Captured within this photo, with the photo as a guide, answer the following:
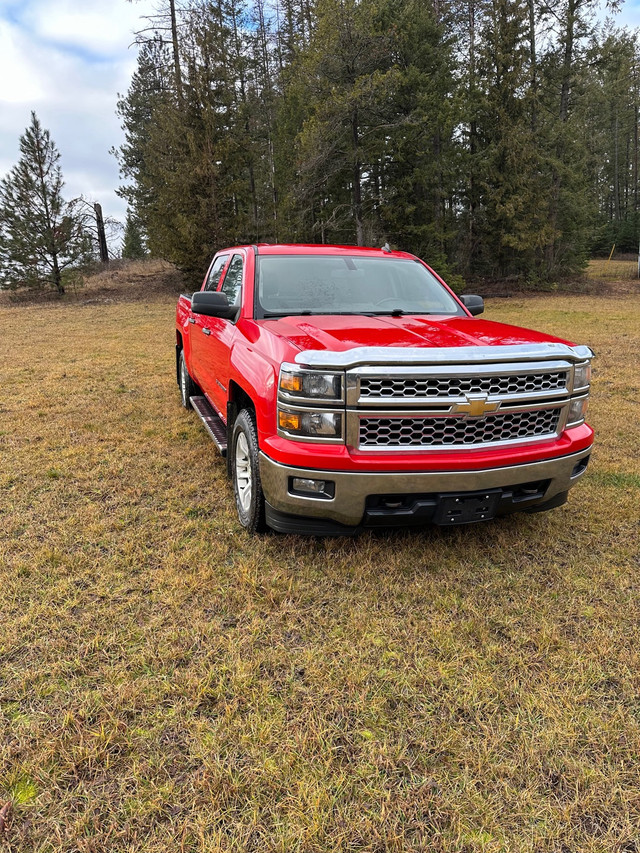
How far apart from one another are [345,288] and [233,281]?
1084 millimetres

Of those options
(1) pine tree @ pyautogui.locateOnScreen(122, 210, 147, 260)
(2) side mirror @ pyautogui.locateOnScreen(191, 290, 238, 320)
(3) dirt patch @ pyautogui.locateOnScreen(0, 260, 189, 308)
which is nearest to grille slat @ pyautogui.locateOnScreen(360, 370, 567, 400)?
(2) side mirror @ pyautogui.locateOnScreen(191, 290, 238, 320)

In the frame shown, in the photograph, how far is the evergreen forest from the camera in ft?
58.6

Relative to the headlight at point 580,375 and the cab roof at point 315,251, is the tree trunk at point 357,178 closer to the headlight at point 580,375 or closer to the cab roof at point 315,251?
the cab roof at point 315,251

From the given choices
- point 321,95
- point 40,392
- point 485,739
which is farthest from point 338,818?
point 321,95

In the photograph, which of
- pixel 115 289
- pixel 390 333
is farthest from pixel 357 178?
pixel 390 333

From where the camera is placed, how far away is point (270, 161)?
2442 centimetres

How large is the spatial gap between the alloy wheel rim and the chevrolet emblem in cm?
134

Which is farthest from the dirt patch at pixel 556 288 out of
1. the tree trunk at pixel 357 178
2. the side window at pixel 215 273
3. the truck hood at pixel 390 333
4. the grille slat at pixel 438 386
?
the grille slat at pixel 438 386

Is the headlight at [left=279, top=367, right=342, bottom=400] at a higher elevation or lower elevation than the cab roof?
lower

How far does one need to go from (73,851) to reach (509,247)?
25640 mm

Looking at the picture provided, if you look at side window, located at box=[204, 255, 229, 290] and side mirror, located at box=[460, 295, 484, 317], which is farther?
side window, located at box=[204, 255, 229, 290]

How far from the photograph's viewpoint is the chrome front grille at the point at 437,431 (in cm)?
266

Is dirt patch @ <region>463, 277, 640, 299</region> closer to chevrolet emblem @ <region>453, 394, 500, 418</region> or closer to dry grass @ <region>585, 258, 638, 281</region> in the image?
dry grass @ <region>585, 258, 638, 281</region>

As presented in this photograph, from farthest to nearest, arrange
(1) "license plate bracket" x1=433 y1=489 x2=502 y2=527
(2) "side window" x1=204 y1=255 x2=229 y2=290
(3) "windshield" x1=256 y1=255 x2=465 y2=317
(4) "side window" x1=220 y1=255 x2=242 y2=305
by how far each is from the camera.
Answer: (2) "side window" x1=204 y1=255 x2=229 y2=290
(4) "side window" x1=220 y1=255 x2=242 y2=305
(3) "windshield" x1=256 y1=255 x2=465 y2=317
(1) "license plate bracket" x1=433 y1=489 x2=502 y2=527
